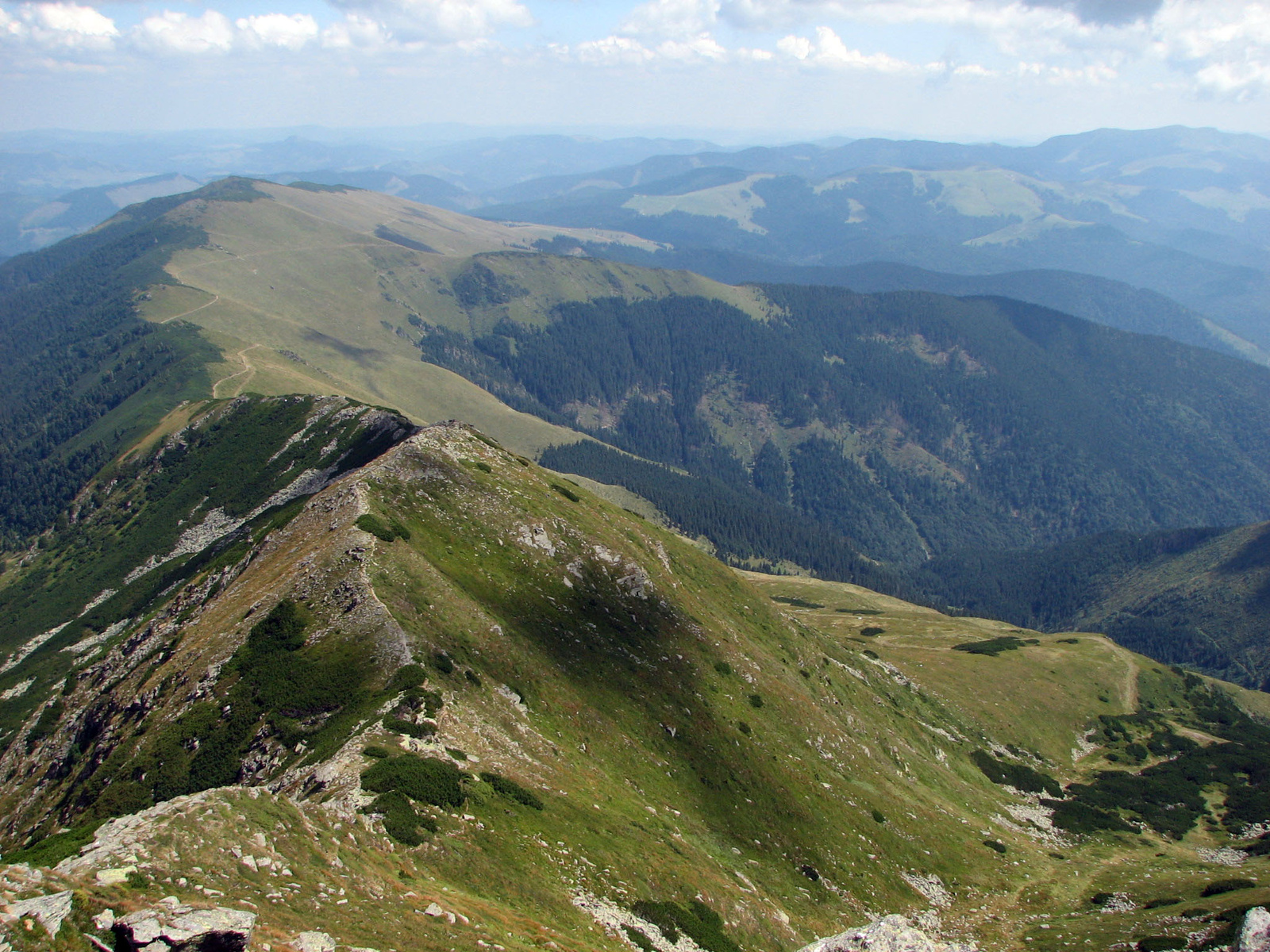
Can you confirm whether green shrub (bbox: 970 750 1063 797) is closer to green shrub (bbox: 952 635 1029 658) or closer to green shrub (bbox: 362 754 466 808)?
green shrub (bbox: 952 635 1029 658)

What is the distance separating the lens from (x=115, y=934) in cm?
2230

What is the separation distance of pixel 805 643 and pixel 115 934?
91.5 metres

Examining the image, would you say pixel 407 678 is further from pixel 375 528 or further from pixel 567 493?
pixel 567 493

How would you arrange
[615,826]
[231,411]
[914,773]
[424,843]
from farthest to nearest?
[231,411], [914,773], [615,826], [424,843]

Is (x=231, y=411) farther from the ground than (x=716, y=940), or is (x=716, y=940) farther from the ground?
(x=231, y=411)

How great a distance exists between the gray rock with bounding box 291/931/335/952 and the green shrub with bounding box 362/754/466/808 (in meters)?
12.6

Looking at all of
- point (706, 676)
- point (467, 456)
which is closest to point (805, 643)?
point (706, 676)

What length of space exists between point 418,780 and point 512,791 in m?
6.40

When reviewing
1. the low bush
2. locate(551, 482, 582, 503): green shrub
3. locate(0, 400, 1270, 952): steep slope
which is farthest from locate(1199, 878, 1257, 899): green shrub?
locate(551, 482, 582, 503): green shrub

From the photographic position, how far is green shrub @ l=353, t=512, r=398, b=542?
65.5 m

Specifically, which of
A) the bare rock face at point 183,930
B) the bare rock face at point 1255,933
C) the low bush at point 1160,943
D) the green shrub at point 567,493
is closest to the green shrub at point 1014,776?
the low bush at point 1160,943

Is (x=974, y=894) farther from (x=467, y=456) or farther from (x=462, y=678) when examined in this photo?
(x=467, y=456)

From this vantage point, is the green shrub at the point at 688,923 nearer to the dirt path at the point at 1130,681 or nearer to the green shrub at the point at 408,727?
the green shrub at the point at 408,727

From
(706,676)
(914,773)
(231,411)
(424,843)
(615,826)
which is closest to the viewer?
(424,843)
